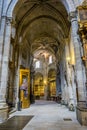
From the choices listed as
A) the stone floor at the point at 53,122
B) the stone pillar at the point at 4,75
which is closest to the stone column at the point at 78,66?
the stone floor at the point at 53,122

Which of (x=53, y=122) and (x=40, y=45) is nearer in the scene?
(x=53, y=122)

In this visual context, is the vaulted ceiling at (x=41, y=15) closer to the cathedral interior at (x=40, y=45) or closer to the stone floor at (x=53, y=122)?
the cathedral interior at (x=40, y=45)

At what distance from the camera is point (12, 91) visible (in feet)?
31.7

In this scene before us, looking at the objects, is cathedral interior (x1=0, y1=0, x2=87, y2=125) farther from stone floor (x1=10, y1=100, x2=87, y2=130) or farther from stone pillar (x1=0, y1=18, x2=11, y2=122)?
stone floor (x1=10, y1=100, x2=87, y2=130)

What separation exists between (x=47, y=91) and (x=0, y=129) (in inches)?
914

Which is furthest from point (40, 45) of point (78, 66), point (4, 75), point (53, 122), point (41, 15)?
point (53, 122)

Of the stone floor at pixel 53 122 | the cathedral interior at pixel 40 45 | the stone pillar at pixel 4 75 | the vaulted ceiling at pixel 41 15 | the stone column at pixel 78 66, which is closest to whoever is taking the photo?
the stone floor at pixel 53 122

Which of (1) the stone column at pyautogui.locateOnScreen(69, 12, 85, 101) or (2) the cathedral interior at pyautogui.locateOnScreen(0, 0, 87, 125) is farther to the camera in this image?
(2) the cathedral interior at pyautogui.locateOnScreen(0, 0, 87, 125)

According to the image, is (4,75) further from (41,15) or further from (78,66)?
(41,15)

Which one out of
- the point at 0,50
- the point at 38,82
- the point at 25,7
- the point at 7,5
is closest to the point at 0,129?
the point at 0,50

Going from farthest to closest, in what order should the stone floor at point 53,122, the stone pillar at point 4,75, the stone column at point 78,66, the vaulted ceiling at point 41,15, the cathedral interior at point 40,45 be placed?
the vaulted ceiling at point 41,15 → the stone pillar at point 4,75 → the cathedral interior at point 40,45 → the stone column at point 78,66 → the stone floor at point 53,122

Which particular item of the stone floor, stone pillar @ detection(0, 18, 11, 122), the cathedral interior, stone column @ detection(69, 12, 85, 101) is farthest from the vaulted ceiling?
the stone floor

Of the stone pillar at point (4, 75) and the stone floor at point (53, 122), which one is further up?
the stone pillar at point (4, 75)

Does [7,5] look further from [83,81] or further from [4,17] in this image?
[83,81]
